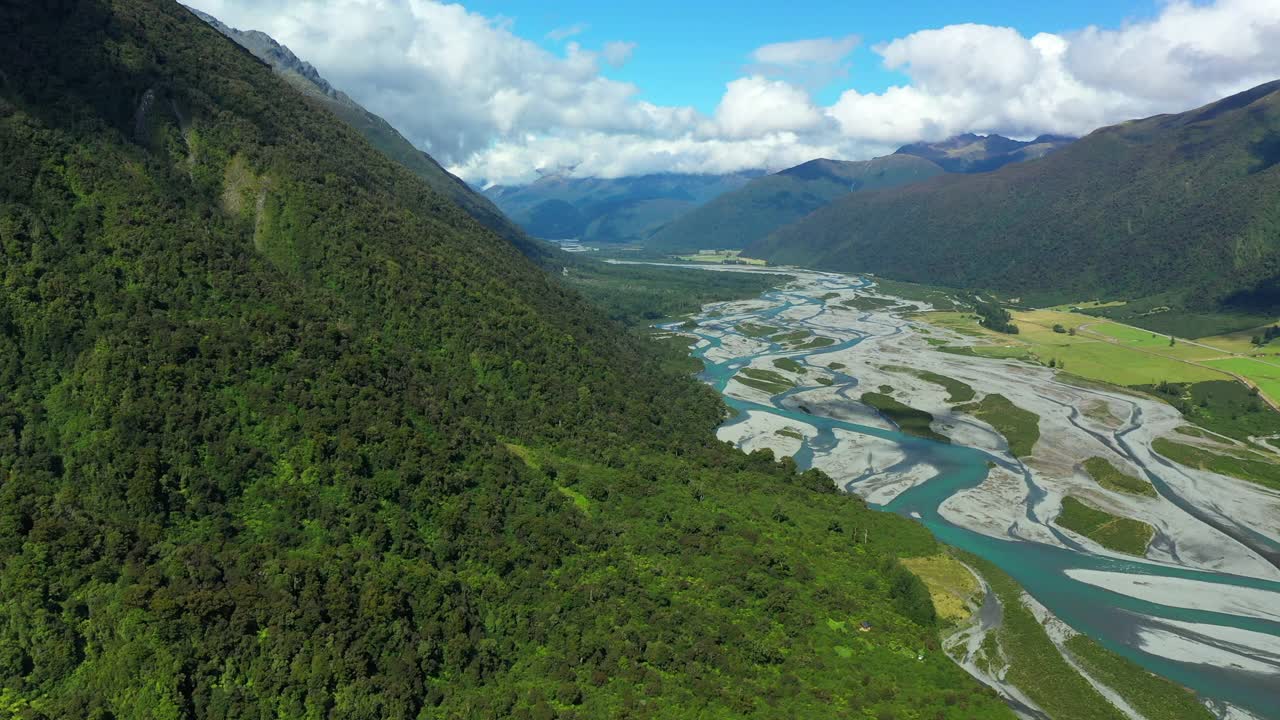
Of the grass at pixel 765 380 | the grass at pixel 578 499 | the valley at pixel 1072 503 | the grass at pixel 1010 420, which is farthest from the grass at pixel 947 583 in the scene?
the grass at pixel 765 380

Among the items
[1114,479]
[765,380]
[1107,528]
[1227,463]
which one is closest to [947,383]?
[765,380]

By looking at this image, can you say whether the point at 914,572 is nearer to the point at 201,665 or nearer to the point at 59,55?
the point at 201,665

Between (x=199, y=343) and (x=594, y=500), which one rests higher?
(x=199, y=343)

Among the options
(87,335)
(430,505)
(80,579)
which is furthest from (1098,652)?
(87,335)

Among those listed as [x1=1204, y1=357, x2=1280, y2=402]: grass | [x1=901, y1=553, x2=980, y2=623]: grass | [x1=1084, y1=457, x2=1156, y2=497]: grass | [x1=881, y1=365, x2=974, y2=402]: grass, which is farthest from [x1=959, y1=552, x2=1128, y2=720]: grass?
[x1=1204, y1=357, x2=1280, y2=402]: grass

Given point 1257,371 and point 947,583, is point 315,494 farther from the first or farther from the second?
point 1257,371

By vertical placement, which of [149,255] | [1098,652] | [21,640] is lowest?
[1098,652]

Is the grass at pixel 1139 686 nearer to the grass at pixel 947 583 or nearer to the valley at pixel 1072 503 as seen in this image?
the valley at pixel 1072 503
